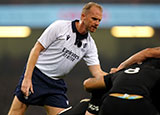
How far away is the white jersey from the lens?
4.01 metres

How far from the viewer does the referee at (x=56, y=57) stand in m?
4.01

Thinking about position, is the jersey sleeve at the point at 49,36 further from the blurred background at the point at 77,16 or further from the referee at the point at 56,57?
the blurred background at the point at 77,16

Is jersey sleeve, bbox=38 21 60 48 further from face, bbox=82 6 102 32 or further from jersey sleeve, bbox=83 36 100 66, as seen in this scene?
jersey sleeve, bbox=83 36 100 66

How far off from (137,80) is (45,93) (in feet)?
4.83

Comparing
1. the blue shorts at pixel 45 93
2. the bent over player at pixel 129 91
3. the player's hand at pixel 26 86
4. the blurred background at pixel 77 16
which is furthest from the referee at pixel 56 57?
the blurred background at pixel 77 16

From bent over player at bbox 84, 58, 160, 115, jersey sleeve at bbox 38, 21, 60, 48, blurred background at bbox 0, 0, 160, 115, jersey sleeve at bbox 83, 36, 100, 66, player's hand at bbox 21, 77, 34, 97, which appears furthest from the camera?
blurred background at bbox 0, 0, 160, 115

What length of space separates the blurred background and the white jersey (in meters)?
5.45

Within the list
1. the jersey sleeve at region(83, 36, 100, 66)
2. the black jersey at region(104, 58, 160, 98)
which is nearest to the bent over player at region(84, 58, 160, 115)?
the black jersey at region(104, 58, 160, 98)

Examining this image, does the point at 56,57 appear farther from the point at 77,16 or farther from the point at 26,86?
the point at 77,16

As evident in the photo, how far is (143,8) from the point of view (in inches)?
387

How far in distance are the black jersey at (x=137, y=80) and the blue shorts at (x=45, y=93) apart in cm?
127

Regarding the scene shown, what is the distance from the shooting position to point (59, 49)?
13.2 feet

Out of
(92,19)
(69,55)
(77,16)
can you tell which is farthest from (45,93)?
(77,16)

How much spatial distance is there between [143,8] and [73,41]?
6.06 metres
